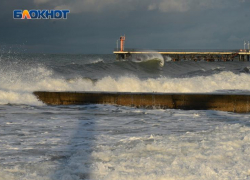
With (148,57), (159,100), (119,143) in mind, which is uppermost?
(148,57)

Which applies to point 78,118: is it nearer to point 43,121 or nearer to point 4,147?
point 43,121

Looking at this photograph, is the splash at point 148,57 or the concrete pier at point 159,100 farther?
the splash at point 148,57

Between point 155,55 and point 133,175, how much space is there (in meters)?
56.8

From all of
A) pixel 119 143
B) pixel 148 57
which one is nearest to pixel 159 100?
pixel 119 143

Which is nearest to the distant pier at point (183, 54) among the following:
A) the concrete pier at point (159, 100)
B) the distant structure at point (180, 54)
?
the distant structure at point (180, 54)

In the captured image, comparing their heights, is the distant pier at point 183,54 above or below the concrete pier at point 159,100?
above

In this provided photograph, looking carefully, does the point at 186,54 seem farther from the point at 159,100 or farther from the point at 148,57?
the point at 159,100

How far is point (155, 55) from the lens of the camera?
61750 millimetres

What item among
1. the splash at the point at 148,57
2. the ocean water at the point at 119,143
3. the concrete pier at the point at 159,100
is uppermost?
the splash at the point at 148,57

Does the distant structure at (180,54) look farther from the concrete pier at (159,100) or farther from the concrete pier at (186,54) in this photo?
the concrete pier at (159,100)

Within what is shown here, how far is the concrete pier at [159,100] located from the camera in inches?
492

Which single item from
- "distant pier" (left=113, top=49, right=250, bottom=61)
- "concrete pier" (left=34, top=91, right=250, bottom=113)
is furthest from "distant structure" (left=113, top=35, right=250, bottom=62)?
"concrete pier" (left=34, top=91, right=250, bottom=113)

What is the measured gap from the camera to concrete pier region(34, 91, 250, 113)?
1248cm

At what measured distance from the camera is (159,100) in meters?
13.0
